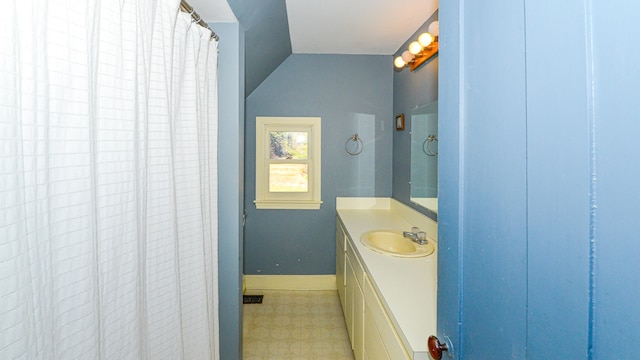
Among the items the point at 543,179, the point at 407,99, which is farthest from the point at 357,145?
the point at 543,179

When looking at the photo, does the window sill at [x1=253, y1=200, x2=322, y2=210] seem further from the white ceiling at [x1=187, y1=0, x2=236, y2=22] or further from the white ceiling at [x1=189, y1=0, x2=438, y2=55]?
the white ceiling at [x1=187, y1=0, x2=236, y2=22]

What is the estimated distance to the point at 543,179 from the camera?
1.47 feet

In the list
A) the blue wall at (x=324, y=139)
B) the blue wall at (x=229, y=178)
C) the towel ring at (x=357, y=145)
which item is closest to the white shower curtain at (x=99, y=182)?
the blue wall at (x=229, y=178)

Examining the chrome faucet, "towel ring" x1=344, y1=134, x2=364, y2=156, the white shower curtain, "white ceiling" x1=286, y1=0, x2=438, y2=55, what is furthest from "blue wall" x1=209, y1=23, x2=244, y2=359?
"towel ring" x1=344, y1=134, x2=364, y2=156

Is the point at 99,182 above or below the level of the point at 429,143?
below

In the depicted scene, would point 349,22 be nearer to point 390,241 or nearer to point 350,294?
point 390,241

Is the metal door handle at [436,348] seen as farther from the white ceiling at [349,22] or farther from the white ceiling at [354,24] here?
the white ceiling at [354,24]

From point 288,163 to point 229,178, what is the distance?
4.89 feet

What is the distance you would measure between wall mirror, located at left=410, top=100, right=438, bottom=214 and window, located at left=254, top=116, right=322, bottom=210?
104cm

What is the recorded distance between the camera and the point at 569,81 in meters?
0.39

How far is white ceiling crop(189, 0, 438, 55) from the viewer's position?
2066mm

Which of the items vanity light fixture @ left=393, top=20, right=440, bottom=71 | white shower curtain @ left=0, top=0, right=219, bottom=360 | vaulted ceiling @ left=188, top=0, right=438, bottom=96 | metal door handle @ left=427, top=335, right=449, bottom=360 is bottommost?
metal door handle @ left=427, top=335, right=449, bottom=360

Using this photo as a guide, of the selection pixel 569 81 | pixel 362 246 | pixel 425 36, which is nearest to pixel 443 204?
pixel 569 81

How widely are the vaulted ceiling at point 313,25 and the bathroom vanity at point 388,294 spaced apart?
5.05 ft
